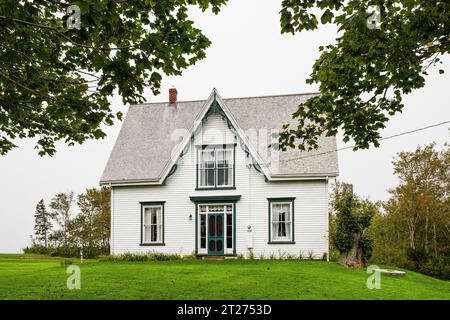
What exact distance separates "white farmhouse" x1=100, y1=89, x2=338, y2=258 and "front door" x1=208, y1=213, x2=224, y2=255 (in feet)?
0.18

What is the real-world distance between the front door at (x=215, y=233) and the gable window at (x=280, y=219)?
275 centimetres

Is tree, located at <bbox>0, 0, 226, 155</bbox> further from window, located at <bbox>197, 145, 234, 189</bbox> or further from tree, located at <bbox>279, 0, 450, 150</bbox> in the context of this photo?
window, located at <bbox>197, 145, 234, 189</bbox>

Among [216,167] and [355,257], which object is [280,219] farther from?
[355,257]

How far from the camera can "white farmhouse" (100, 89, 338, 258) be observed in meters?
28.6

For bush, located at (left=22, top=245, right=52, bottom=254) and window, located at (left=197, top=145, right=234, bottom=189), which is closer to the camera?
window, located at (left=197, top=145, right=234, bottom=189)

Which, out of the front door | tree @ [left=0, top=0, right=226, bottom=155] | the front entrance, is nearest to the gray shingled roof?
the front entrance

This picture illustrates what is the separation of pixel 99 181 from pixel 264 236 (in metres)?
10.1

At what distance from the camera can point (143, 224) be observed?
30922mm

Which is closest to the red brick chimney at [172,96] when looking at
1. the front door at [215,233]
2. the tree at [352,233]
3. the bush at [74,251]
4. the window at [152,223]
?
the window at [152,223]

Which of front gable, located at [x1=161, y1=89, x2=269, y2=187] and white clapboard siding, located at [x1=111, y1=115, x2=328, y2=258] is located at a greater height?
front gable, located at [x1=161, y1=89, x2=269, y2=187]

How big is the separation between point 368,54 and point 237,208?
18228 mm

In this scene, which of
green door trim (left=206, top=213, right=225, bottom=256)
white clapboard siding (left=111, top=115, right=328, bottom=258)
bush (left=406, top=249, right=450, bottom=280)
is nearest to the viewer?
white clapboard siding (left=111, top=115, right=328, bottom=258)

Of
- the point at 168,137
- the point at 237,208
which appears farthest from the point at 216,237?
the point at 168,137
